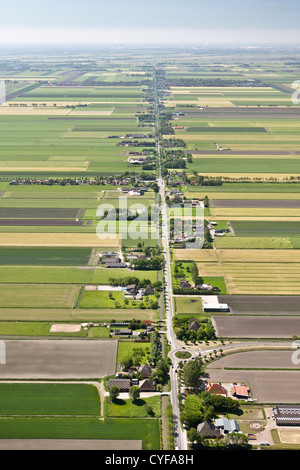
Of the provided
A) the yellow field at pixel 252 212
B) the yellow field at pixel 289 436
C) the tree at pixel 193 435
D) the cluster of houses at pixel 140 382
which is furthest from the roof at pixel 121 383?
the yellow field at pixel 252 212

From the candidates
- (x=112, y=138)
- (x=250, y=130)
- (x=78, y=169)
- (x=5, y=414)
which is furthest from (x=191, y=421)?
(x=250, y=130)

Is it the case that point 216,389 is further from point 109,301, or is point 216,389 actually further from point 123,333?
point 109,301

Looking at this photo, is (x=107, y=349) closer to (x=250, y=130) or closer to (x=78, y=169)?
(x=78, y=169)

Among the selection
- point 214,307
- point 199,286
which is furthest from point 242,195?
point 214,307

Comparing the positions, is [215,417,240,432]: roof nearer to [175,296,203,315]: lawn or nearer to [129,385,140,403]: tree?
[129,385,140,403]: tree

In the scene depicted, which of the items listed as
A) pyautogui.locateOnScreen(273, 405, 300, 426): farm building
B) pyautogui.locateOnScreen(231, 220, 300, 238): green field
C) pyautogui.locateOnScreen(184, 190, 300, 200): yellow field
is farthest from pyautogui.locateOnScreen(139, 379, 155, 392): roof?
pyautogui.locateOnScreen(184, 190, 300, 200): yellow field

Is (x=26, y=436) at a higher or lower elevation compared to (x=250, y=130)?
lower

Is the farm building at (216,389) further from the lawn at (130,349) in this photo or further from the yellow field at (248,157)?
the yellow field at (248,157)
